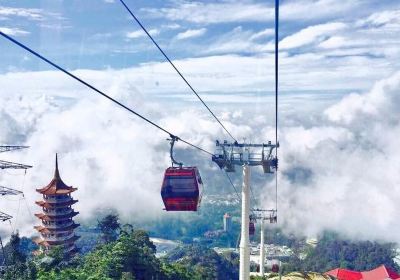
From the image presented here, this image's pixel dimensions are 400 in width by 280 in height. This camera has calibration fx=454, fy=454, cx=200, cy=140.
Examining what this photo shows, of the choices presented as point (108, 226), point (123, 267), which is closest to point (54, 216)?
point (108, 226)

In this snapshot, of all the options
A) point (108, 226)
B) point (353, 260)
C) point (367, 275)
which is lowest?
point (353, 260)

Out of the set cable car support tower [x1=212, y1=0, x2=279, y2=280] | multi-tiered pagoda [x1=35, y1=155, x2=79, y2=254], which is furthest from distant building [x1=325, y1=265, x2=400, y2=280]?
cable car support tower [x1=212, y1=0, x2=279, y2=280]

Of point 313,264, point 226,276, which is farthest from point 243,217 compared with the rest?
point 313,264

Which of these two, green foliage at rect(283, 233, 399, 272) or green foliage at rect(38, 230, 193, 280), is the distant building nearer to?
green foliage at rect(38, 230, 193, 280)

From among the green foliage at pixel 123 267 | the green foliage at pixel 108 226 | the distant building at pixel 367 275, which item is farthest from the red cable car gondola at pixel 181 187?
the distant building at pixel 367 275

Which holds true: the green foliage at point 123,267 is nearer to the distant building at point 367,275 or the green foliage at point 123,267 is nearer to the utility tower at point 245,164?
the utility tower at point 245,164

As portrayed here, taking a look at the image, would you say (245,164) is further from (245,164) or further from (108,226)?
(108,226)

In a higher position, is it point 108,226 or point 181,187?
point 181,187

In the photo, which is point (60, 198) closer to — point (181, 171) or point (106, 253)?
point (106, 253)
